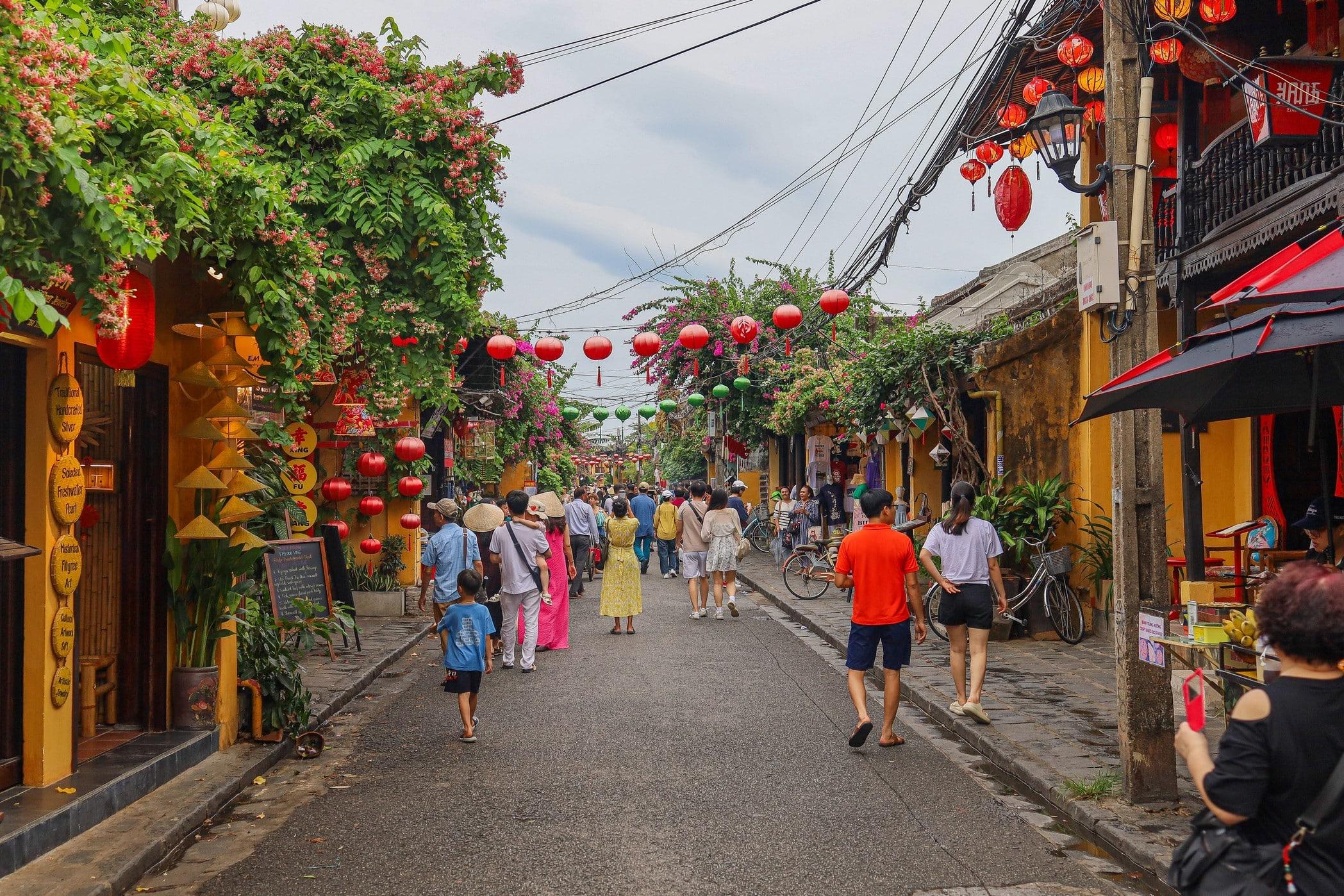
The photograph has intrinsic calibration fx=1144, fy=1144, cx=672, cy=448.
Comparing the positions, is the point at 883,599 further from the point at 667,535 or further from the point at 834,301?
the point at 667,535

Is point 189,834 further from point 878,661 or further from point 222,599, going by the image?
point 878,661

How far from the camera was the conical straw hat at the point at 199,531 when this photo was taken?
772cm

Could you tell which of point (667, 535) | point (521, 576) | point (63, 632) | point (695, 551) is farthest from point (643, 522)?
point (63, 632)

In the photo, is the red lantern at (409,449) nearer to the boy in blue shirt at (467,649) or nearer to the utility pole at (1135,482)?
the boy in blue shirt at (467,649)

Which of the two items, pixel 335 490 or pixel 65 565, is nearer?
pixel 65 565

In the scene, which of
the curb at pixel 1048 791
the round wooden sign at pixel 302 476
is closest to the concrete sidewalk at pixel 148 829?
the round wooden sign at pixel 302 476

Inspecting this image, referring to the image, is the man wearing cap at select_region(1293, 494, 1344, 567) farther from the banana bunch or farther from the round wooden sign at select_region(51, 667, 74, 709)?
the round wooden sign at select_region(51, 667, 74, 709)

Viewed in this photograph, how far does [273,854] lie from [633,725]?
358cm

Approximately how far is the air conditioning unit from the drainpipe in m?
10.2

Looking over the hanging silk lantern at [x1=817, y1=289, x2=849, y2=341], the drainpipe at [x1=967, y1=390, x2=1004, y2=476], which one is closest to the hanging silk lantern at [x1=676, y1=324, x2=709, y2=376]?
the hanging silk lantern at [x1=817, y1=289, x2=849, y2=341]

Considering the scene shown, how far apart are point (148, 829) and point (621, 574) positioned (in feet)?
30.1

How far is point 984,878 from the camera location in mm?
5379

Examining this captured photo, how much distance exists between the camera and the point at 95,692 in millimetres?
7676

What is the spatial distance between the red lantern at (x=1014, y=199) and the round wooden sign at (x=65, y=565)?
8.79 metres
